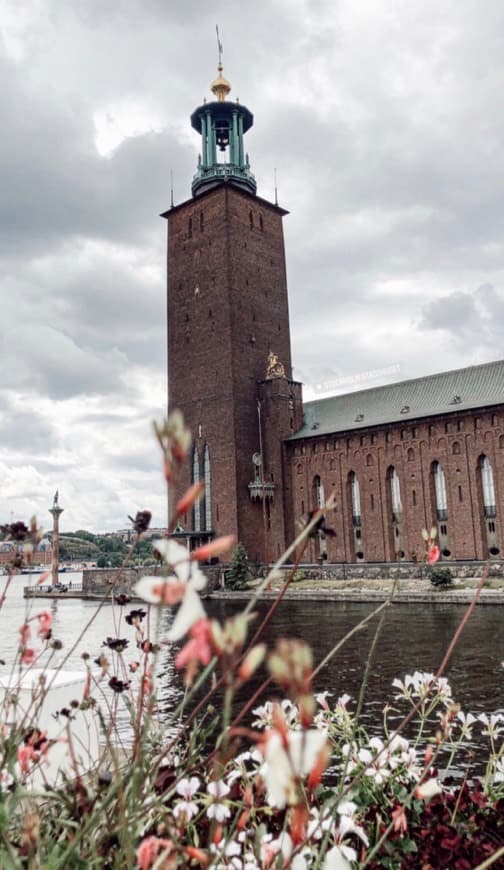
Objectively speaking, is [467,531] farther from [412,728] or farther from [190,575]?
[190,575]

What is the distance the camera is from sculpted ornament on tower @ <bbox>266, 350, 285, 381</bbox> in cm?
4500

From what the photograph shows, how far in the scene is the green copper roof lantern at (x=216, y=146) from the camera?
4859cm

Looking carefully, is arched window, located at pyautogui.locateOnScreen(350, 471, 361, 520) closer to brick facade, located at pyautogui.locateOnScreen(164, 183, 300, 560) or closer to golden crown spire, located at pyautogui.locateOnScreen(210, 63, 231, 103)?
brick facade, located at pyautogui.locateOnScreen(164, 183, 300, 560)

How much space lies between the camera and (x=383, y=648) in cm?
1573

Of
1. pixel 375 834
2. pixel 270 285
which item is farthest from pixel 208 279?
pixel 375 834

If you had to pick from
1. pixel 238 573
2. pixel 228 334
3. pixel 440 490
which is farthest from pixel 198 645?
pixel 228 334

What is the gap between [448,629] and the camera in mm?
18719

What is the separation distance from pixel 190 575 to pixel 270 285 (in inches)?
1893

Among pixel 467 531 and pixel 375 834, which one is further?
pixel 467 531

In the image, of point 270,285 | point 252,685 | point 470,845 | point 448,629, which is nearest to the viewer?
point 470,845

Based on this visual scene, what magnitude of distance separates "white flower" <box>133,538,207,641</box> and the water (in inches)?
125

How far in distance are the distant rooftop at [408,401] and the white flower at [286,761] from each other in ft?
126

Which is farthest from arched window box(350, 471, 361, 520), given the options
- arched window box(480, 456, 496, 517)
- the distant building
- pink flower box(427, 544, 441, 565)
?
pink flower box(427, 544, 441, 565)

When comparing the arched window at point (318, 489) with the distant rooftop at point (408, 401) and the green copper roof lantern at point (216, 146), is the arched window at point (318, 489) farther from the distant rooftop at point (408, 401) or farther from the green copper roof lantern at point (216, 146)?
the green copper roof lantern at point (216, 146)
